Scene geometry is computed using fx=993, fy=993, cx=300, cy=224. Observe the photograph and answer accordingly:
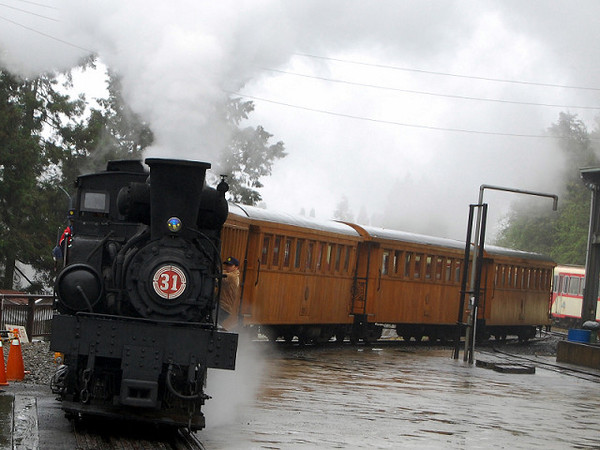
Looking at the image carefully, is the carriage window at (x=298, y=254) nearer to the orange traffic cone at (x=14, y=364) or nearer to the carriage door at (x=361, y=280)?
the carriage door at (x=361, y=280)

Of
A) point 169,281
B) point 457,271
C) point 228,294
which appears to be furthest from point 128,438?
point 457,271

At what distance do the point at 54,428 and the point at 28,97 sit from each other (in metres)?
26.5

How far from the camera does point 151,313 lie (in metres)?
9.45

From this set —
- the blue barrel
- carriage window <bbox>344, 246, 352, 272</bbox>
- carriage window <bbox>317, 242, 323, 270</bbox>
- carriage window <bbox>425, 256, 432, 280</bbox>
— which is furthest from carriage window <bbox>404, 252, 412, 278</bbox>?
the blue barrel

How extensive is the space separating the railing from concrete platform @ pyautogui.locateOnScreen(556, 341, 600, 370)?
1247cm

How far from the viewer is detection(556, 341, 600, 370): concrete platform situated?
76.2 feet

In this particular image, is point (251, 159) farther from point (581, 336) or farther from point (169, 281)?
point (169, 281)

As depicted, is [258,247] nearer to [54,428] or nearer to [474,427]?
[474,427]

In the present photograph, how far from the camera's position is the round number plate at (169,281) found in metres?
9.42

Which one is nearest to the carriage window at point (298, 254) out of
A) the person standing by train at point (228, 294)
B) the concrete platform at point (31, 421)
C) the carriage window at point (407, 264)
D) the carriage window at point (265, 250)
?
the carriage window at point (265, 250)

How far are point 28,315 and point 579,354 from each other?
1302cm

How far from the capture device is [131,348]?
9250mm

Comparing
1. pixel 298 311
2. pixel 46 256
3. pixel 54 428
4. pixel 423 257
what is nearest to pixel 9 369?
pixel 54 428

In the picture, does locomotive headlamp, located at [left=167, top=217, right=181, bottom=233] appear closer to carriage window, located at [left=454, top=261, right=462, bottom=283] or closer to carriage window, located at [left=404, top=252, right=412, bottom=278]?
carriage window, located at [left=404, top=252, right=412, bottom=278]
